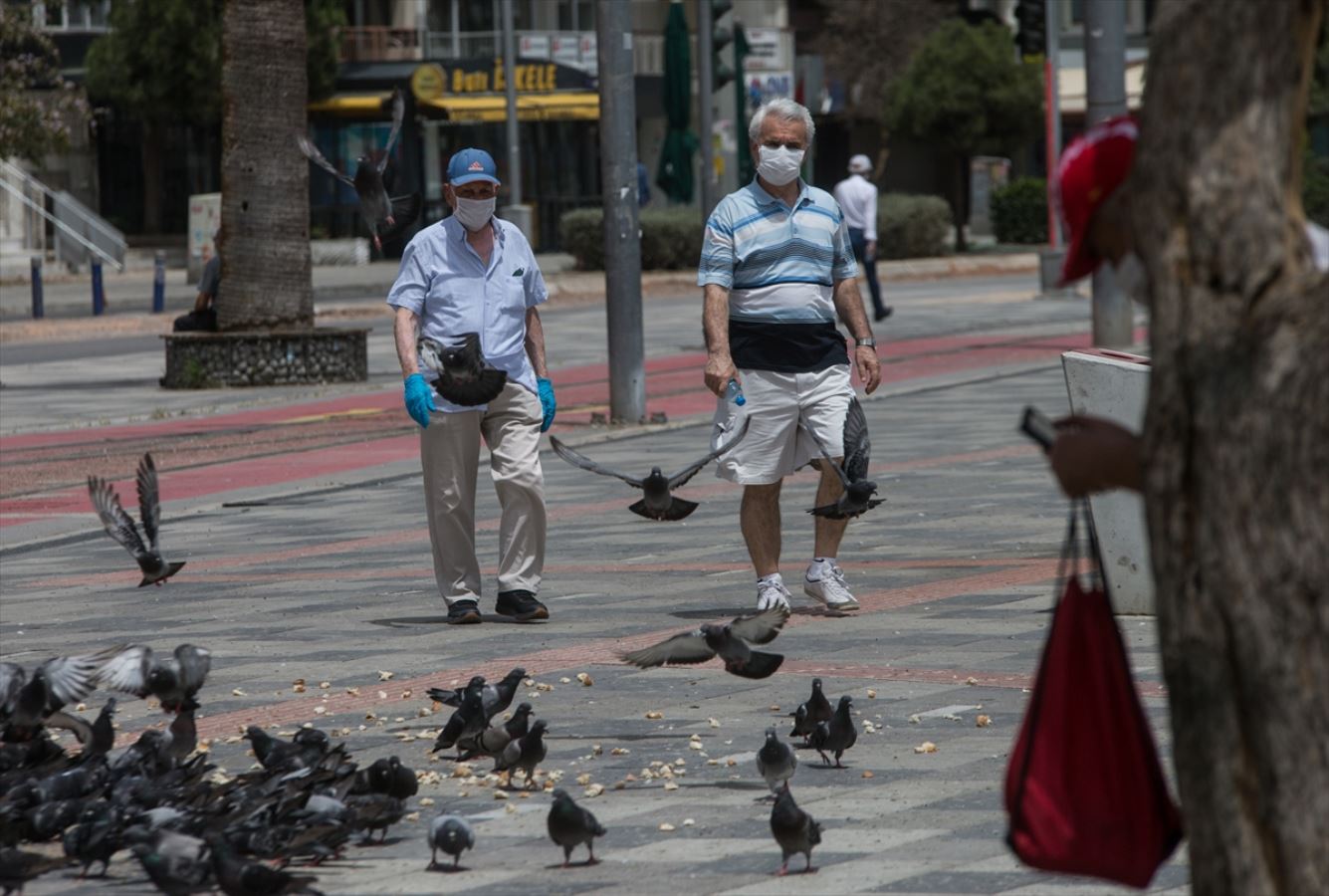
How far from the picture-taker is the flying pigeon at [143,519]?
8430mm

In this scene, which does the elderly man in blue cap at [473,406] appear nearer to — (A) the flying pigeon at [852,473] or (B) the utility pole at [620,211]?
(A) the flying pigeon at [852,473]

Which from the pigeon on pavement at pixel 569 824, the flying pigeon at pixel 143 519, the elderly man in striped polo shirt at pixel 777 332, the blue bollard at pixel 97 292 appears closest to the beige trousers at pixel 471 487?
the elderly man in striped polo shirt at pixel 777 332

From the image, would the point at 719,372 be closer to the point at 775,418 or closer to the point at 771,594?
the point at 775,418

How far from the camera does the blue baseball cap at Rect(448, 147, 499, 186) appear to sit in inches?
358

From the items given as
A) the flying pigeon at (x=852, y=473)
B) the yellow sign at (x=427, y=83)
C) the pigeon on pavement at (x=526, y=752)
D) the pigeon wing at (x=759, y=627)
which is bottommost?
the pigeon on pavement at (x=526, y=752)

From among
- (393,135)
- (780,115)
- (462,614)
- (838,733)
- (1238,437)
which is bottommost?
(462,614)

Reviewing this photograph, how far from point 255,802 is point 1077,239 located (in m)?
2.76

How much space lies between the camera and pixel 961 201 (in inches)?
2019

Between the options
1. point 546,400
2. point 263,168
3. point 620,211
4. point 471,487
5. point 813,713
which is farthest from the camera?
point 263,168

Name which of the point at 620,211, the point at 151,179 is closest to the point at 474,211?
the point at 620,211

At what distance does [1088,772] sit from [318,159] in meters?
15.5

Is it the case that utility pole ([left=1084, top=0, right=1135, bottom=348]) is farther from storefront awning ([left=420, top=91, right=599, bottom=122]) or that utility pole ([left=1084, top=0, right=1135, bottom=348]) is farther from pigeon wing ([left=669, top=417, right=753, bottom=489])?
storefront awning ([left=420, top=91, right=599, bottom=122])

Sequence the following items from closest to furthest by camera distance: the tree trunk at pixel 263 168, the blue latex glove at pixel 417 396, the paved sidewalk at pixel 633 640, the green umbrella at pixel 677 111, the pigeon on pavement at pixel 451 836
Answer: the pigeon on pavement at pixel 451 836 → the paved sidewalk at pixel 633 640 → the blue latex glove at pixel 417 396 → the tree trunk at pixel 263 168 → the green umbrella at pixel 677 111

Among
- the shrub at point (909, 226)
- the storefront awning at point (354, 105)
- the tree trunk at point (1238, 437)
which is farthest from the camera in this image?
the storefront awning at point (354, 105)
